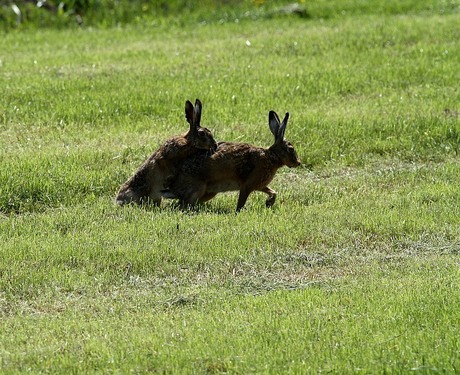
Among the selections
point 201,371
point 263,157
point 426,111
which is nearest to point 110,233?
point 263,157

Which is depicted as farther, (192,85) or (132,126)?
(192,85)

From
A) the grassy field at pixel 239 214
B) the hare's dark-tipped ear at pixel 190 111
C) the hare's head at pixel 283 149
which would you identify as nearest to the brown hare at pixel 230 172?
the hare's head at pixel 283 149

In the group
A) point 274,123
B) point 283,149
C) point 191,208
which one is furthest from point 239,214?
point 274,123

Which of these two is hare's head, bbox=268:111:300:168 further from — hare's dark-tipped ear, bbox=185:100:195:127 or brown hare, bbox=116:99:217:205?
hare's dark-tipped ear, bbox=185:100:195:127

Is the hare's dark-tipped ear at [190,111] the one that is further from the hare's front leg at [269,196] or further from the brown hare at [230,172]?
the hare's front leg at [269,196]

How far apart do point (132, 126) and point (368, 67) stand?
16.5ft

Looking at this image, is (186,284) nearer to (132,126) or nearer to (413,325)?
(413,325)

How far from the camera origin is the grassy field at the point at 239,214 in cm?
772

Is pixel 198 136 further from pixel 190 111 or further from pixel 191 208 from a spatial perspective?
pixel 191 208

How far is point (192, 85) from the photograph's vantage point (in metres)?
17.0

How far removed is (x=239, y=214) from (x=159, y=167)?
1125mm

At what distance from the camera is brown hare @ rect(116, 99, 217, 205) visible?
11758mm

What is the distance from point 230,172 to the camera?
1180 centimetres

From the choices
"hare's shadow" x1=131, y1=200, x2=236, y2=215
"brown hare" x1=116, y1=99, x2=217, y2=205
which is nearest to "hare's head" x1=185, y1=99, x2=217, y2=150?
"brown hare" x1=116, y1=99, x2=217, y2=205
